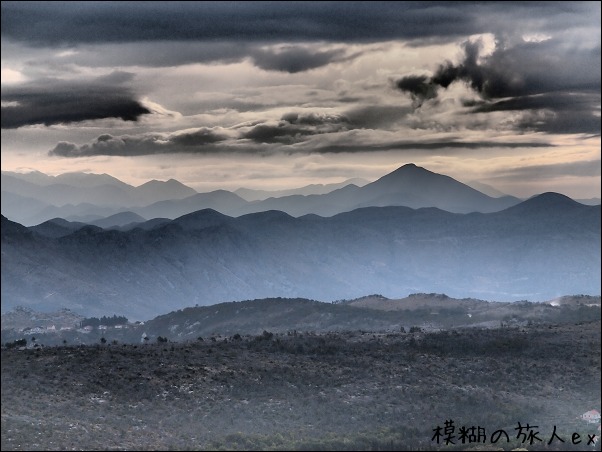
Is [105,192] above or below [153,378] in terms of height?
above

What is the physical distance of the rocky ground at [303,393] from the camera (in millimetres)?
51750

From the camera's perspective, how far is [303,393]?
211 feet

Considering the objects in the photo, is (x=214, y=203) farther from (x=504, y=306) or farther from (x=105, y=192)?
(x=504, y=306)

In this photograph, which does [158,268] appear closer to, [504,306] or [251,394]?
[504,306]

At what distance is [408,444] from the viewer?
51.9 metres

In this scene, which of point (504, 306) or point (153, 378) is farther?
point (504, 306)

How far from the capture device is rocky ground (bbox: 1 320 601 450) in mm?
51750

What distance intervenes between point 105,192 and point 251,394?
75.8m

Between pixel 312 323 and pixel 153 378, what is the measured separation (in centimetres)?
6119

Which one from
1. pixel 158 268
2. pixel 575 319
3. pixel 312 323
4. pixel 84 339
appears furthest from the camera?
pixel 158 268

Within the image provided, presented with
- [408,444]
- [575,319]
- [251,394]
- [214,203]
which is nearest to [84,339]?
[251,394]

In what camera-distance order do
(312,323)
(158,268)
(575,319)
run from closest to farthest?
(575,319) → (312,323) → (158,268)

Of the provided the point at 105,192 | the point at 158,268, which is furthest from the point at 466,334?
the point at 158,268

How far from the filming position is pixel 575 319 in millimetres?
98750
